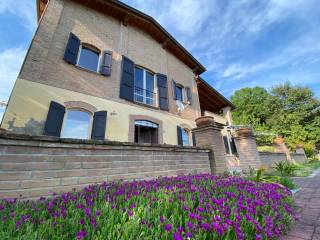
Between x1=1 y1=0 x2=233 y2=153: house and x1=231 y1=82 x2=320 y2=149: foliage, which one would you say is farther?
x1=231 y1=82 x2=320 y2=149: foliage

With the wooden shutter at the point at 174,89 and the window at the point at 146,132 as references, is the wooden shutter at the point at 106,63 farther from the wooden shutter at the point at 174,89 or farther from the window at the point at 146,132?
the wooden shutter at the point at 174,89

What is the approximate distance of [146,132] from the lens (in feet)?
29.1

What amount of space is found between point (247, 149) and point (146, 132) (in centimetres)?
483

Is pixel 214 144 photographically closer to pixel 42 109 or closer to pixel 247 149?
pixel 247 149

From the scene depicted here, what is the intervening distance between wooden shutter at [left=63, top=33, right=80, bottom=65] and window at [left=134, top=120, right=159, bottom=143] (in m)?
3.62

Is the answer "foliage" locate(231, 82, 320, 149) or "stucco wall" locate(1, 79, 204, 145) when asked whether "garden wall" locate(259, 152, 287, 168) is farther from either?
"foliage" locate(231, 82, 320, 149)

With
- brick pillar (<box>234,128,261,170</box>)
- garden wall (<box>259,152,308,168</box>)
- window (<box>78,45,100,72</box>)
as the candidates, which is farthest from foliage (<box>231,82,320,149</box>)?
window (<box>78,45,100,72</box>)

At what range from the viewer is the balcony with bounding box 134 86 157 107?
333 inches

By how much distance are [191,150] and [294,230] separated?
7.66 ft

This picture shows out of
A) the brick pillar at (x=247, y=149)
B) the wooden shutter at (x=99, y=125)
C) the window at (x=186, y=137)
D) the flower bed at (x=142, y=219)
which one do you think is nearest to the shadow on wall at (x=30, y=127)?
the wooden shutter at (x=99, y=125)

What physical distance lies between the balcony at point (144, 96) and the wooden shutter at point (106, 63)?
5.50 feet

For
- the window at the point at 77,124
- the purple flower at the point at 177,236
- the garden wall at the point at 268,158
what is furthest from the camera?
the garden wall at the point at 268,158

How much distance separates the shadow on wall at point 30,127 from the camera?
4616mm

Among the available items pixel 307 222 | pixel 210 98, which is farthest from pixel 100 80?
pixel 210 98
